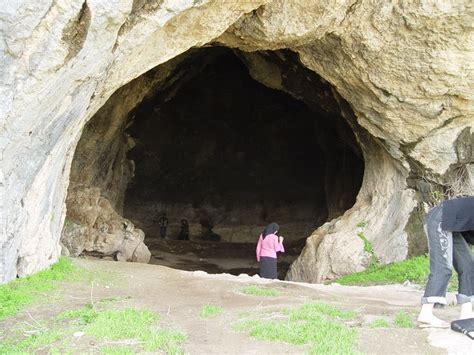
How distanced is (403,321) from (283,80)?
10065mm

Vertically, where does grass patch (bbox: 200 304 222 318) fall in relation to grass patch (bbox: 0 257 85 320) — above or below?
above

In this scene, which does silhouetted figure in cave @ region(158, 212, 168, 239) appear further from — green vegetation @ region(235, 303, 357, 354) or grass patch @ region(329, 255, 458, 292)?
green vegetation @ region(235, 303, 357, 354)

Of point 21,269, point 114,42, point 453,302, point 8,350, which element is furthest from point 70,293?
point 453,302

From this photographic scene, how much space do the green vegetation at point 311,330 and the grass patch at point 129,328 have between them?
65 centimetres

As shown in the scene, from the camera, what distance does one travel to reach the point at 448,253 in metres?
4.05

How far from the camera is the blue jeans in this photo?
4.05 m

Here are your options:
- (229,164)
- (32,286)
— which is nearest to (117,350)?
(32,286)

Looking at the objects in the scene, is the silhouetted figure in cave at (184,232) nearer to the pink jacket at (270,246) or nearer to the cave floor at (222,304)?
the pink jacket at (270,246)

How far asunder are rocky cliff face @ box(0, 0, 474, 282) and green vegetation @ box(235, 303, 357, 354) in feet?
10.9

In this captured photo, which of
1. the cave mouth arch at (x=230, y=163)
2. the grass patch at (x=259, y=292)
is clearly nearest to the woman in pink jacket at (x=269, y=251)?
the grass patch at (x=259, y=292)

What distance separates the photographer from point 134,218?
840 inches

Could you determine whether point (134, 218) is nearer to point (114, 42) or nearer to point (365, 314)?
point (114, 42)

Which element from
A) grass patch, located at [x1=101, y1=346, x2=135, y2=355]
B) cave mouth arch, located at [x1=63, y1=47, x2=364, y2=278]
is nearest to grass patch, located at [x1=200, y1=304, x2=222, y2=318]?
grass patch, located at [x1=101, y1=346, x2=135, y2=355]

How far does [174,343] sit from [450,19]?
7037 millimetres
